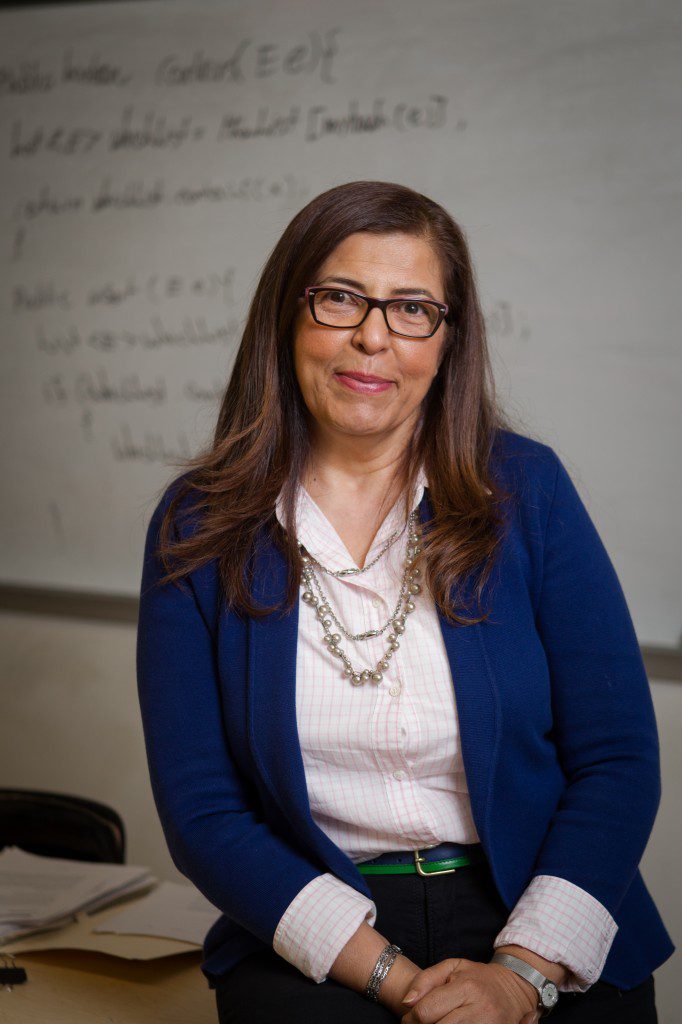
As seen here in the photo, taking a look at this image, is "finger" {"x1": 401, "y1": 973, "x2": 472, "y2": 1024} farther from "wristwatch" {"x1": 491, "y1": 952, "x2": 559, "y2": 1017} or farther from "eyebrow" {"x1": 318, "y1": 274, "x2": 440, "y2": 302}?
"eyebrow" {"x1": 318, "y1": 274, "x2": 440, "y2": 302}

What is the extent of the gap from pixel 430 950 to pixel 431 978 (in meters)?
0.10

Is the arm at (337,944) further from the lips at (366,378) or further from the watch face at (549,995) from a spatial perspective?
the lips at (366,378)

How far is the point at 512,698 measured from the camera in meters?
1.27

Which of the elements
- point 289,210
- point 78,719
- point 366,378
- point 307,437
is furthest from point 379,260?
point 78,719

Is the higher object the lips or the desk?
the lips

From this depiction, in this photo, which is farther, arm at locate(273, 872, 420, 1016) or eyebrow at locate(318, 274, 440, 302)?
eyebrow at locate(318, 274, 440, 302)

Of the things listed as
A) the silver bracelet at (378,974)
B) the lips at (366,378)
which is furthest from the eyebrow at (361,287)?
the silver bracelet at (378,974)

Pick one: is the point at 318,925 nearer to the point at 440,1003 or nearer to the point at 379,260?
the point at 440,1003

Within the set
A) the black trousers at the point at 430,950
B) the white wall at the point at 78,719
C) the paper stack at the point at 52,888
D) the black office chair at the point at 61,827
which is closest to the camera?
the black trousers at the point at 430,950

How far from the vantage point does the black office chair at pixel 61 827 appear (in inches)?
70.1

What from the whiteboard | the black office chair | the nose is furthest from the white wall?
the nose

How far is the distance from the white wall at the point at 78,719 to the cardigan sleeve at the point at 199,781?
5.19 feet

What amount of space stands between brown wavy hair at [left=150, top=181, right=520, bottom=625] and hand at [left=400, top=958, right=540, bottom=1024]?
423 mm

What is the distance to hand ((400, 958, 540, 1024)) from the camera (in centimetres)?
109
